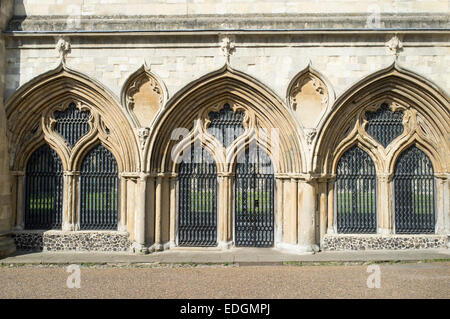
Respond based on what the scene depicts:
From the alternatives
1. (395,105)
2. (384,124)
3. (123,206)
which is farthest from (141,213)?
(395,105)

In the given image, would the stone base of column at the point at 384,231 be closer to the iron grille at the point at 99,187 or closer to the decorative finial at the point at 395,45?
the decorative finial at the point at 395,45

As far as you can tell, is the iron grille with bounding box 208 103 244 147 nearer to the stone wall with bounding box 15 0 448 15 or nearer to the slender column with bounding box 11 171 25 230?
the stone wall with bounding box 15 0 448 15

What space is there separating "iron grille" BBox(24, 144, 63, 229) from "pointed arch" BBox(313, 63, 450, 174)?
653 centimetres

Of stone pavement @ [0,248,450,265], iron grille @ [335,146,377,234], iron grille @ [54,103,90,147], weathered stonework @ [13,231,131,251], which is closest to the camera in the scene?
stone pavement @ [0,248,450,265]

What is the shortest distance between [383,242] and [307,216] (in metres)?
2.06

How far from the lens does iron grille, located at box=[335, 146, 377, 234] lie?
9141 millimetres

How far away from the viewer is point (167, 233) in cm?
917

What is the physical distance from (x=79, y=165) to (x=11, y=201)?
1871mm

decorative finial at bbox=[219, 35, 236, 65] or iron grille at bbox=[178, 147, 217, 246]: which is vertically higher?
decorative finial at bbox=[219, 35, 236, 65]

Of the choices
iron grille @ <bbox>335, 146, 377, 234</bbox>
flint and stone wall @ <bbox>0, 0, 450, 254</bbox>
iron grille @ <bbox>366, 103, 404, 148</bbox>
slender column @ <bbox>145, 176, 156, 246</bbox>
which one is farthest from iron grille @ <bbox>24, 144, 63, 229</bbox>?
iron grille @ <bbox>366, 103, 404, 148</bbox>

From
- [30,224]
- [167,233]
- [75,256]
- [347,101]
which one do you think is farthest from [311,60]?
[30,224]

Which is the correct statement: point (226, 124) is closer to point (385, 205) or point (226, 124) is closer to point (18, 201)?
point (385, 205)

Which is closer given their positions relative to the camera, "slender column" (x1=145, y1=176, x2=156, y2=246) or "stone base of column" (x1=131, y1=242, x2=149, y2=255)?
"stone base of column" (x1=131, y1=242, x2=149, y2=255)

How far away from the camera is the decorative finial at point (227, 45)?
8.71m
